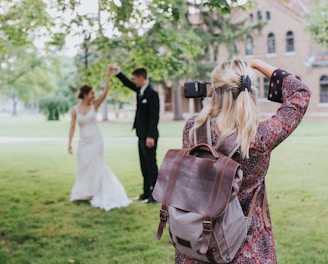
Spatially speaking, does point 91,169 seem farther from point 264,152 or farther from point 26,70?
point 26,70

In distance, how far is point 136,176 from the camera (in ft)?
36.1

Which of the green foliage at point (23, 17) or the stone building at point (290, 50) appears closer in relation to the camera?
the green foliage at point (23, 17)

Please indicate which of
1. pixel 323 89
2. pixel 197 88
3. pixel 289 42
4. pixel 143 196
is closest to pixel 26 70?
pixel 289 42

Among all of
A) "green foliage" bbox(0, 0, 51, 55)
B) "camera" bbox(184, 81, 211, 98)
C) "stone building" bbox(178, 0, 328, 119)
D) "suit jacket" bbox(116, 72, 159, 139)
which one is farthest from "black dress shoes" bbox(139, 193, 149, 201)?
"stone building" bbox(178, 0, 328, 119)

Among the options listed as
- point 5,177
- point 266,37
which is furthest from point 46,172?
point 266,37

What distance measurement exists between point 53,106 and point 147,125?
45350 millimetres

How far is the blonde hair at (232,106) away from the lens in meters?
2.24

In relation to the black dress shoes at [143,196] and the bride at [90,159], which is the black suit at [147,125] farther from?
the bride at [90,159]

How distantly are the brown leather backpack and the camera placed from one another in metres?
0.25

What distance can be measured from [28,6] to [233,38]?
89.8 feet

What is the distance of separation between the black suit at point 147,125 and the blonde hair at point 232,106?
17.0 ft

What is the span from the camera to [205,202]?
2146 millimetres

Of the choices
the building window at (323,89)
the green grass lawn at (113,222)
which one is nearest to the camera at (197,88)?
the green grass lawn at (113,222)

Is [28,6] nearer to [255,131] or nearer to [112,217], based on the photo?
[112,217]
